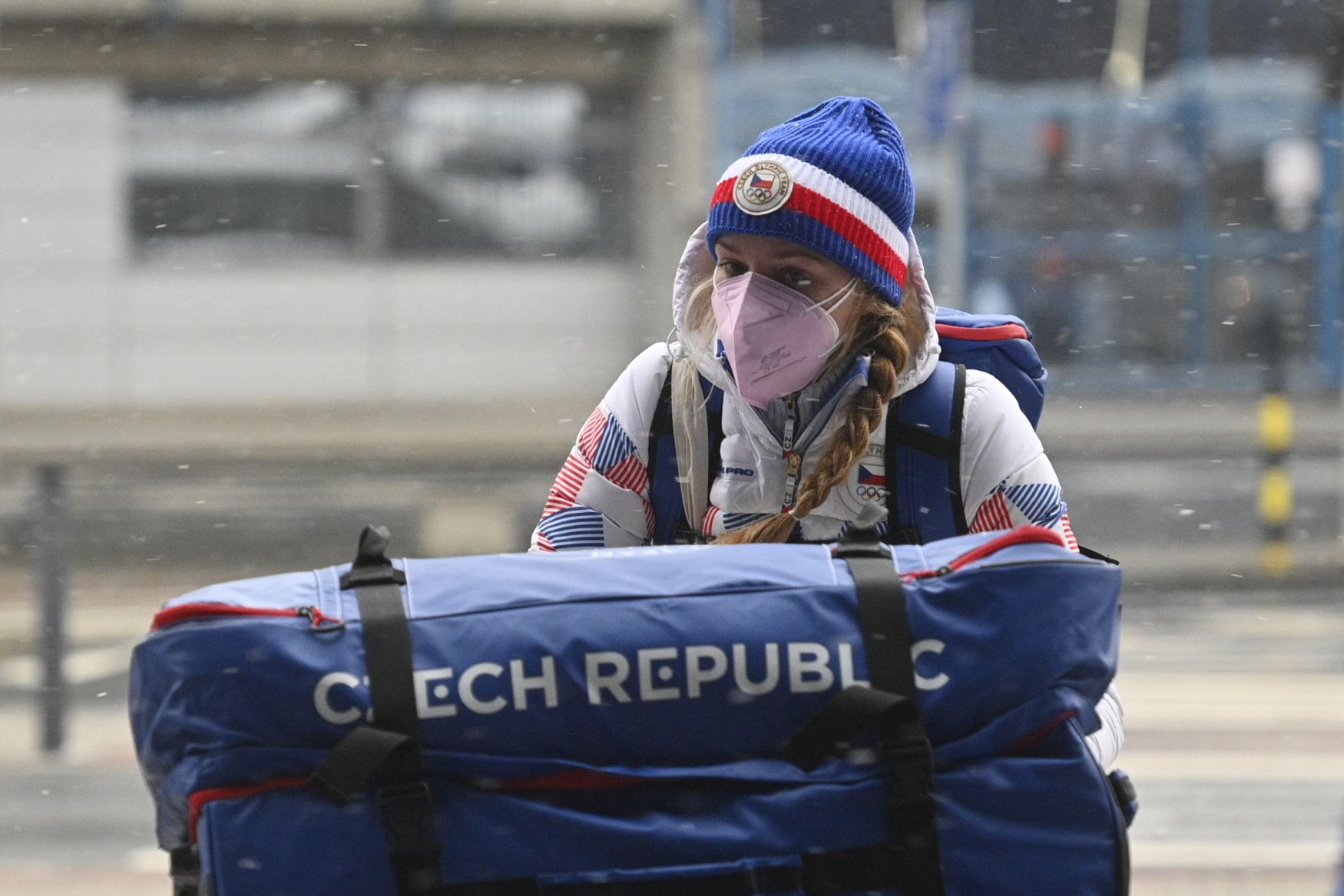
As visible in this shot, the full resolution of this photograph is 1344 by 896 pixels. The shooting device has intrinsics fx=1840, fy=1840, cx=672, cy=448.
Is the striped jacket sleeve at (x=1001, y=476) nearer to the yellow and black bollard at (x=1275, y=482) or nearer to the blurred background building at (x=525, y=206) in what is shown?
the yellow and black bollard at (x=1275, y=482)

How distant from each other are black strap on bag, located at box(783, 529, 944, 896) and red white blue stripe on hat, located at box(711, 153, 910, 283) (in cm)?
58

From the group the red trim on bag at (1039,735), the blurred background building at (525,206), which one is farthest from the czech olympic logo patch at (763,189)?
the blurred background building at (525,206)

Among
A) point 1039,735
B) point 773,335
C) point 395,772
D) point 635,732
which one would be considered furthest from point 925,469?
point 395,772

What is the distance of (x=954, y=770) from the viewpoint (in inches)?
56.0

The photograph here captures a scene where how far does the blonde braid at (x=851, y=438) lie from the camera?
1.83 metres

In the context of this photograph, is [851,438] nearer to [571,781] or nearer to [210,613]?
[571,781]

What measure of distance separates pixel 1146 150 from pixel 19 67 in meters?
9.89

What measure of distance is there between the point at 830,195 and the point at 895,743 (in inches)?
26.3

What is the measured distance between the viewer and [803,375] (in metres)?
1.88

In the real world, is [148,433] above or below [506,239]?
below

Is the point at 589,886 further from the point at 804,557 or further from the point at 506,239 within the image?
the point at 506,239

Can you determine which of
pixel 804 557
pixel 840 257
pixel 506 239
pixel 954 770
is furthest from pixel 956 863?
pixel 506 239

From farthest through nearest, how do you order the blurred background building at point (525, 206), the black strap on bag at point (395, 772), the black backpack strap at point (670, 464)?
the blurred background building at point (525, 206) < the black backpack strap at point (670, 464) < the black strap on bag at point (395, 772)

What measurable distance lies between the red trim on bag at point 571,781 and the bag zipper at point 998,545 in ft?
0.92
